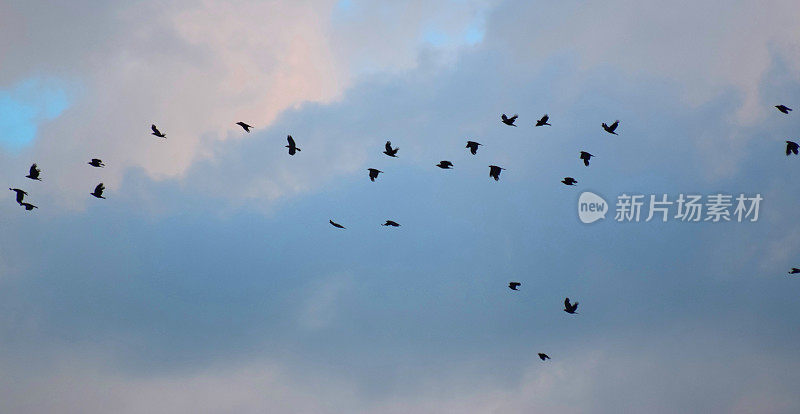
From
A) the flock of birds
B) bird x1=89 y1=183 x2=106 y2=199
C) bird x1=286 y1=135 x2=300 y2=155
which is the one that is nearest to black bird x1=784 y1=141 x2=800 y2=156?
the flock of birds

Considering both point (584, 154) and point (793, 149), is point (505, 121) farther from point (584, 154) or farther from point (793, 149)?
point (793, 149)

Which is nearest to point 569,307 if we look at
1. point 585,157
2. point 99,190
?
point 585,157

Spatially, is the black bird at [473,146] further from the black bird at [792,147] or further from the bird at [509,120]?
the black bird at [792,147]

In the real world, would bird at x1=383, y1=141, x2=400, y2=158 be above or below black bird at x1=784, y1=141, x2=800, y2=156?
below

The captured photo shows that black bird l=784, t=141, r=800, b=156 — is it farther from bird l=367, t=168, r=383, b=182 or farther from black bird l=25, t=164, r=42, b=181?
black bird l=25, t=164, r=42, b=181

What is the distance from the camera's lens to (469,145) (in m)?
60.8

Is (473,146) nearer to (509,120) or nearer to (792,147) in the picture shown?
(509,120)

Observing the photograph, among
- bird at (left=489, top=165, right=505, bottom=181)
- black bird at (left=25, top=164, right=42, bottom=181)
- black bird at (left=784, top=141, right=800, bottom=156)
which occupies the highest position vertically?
black bird at (left=784, top=141, right=800, bottom=156)

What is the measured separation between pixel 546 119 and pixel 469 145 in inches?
236

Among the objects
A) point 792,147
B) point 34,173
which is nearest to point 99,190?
point 34,173

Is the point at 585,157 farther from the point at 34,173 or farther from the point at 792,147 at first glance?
the point at 34,173

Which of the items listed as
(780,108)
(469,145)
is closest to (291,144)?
(469,145)

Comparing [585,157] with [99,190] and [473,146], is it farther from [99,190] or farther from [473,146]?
[99,190]

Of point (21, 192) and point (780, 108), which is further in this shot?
point (21, 192)
